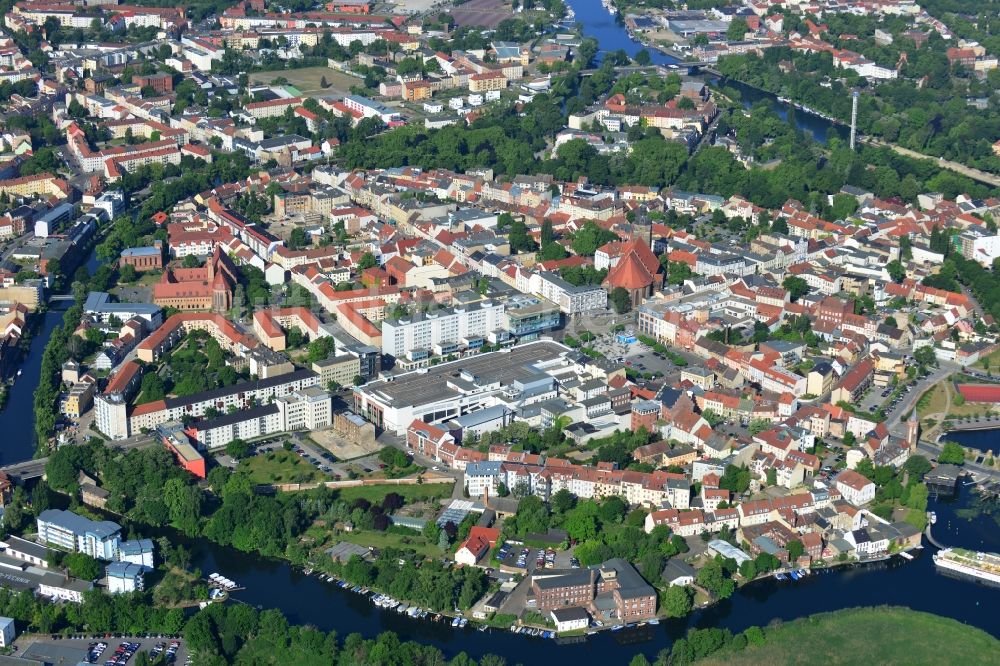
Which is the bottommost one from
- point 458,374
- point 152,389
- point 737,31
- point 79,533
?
point 737,31

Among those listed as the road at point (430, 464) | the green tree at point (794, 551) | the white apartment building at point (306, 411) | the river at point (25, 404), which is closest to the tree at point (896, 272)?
the green tree at point (794, 551)

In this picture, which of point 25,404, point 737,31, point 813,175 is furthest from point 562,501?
point 737,31

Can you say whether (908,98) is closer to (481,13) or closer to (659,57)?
(659,57)

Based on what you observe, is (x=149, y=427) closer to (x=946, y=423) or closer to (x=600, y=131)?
A: (x=946, y=423)

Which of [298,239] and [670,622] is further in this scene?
[298,239]

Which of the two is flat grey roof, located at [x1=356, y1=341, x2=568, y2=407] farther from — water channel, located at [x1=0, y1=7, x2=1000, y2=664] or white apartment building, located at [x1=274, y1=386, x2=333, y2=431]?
water channel, located at [x1=0, y1=7, x2=1000, y2=664]

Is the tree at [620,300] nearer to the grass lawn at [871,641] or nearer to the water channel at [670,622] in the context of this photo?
the water channel at [670,622]

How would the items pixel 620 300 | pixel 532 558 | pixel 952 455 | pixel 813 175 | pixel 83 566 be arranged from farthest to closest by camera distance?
1. pixel 813 175
2. pixel 620 300
3. pixel 952 455
4. pixel 532 558
5. pixel 83 566

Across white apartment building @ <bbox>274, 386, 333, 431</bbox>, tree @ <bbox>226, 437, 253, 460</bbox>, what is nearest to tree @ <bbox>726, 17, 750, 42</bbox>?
white apartment building @ <bbox>274, 386, 333, 431</bbox>
